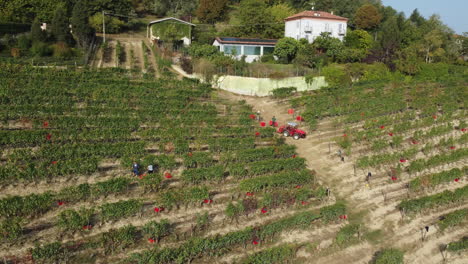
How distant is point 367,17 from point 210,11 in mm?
28836

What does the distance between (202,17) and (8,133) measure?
167ft

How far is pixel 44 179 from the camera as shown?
18.4 meters

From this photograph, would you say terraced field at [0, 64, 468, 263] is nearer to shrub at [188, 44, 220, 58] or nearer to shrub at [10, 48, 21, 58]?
shrub at [10, 48, 21, 58]

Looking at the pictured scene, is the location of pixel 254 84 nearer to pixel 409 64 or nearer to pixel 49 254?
pixel 409 64

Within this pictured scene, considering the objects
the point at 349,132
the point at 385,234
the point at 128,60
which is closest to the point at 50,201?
the point at 385,234

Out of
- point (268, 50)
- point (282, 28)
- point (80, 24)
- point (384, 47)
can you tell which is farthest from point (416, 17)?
point (80, 24)

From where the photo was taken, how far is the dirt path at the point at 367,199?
53.2 feet

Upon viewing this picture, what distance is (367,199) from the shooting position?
20062 millimetres

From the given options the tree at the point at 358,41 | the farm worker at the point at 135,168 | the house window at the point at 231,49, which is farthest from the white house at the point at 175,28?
the farm worker at the point at 135,168

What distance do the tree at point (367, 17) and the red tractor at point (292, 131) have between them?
148ft

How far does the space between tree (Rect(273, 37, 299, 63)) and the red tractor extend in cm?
1909

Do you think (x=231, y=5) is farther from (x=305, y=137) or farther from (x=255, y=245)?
(x=255, y=245)

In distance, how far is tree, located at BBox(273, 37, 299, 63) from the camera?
44031 mm

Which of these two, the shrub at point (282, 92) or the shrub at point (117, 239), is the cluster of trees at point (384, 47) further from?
the shrub at point (117, 239)
